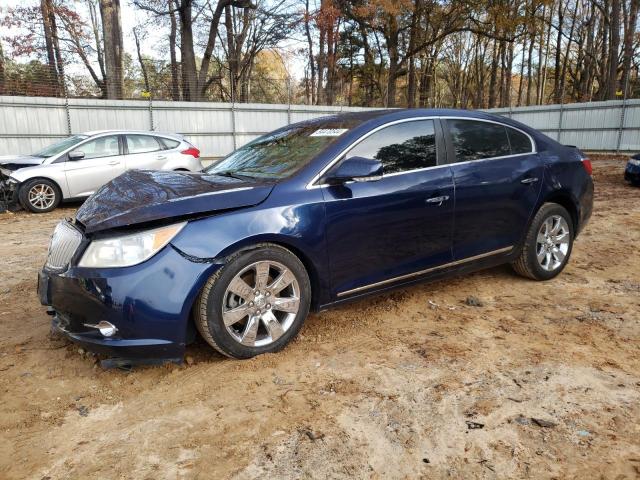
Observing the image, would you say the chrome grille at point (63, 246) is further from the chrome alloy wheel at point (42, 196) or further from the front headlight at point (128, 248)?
the chrome alloy wheel at point (42, 196)

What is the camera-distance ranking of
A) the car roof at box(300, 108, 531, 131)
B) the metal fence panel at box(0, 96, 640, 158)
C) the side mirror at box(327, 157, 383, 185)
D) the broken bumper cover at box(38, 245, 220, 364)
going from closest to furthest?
the broken bumper cover at box(38, 245, 220, 364), the side mirror at box(327, 157, 383, 185), the car roof at box(300, 108, 531, 131), the metal fence panel at box(0, 96, 640, 158)

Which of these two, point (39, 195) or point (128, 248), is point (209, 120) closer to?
point (39, 195)

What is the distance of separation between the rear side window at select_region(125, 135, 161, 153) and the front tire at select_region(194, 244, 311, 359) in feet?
25.5

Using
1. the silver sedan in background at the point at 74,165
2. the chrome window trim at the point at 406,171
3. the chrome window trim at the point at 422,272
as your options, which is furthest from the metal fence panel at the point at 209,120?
the chrome window trim at the point at 422,272

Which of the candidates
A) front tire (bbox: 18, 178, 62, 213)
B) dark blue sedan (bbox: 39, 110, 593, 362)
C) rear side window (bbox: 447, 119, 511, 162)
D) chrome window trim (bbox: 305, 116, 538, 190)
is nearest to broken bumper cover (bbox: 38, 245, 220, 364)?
dark blue sedan (bbox: 39, 110, 593, 362)

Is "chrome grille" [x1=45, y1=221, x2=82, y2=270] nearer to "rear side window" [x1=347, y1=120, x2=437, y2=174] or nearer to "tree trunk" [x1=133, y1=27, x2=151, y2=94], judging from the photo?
"rear side window" [x1=347, y1=120, x2=437, y2=174]

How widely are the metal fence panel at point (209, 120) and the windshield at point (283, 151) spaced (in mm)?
11699

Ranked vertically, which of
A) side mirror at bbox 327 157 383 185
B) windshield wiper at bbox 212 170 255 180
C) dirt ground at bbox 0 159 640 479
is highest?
side mirror at bbox 327 157 383 185

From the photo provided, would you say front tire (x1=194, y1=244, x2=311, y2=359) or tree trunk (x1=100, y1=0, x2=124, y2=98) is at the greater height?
tree trunk (x1=100, y1=0, x2=124, y2=98)

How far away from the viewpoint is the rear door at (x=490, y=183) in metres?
3.65

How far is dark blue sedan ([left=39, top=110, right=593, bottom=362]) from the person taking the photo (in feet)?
→ 8.34

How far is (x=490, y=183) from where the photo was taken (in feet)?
12.3

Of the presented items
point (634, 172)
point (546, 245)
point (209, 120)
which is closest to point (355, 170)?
point (546, 245)

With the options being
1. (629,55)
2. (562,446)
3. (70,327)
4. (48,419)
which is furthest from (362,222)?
(629,55)
